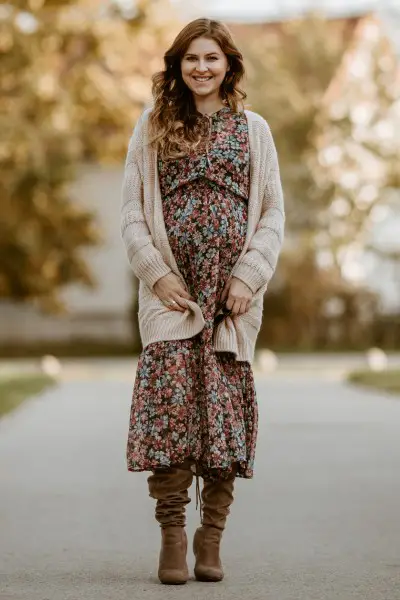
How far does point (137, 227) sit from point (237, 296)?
1.40ft

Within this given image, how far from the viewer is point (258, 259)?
16.8ft

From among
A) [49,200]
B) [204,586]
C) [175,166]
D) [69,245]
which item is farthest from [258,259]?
[69,245]

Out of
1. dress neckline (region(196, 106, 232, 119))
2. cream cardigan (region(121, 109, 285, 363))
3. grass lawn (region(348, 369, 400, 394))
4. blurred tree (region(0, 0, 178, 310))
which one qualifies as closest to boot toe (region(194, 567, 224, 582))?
cream cardigan (region(121, 109, 285, 363))

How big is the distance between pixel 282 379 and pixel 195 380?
13.4 m

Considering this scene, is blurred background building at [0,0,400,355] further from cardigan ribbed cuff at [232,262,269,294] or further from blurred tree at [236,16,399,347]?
cardigan ribbed cuff at [232,262,269,294]

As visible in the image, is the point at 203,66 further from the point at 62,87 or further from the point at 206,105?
the point at 62,87

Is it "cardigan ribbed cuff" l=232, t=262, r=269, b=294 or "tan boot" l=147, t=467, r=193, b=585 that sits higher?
"cardigan ribbed cuff" l=232, t=262, r=269, b=294

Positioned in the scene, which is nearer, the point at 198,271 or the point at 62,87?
the point at 198,271

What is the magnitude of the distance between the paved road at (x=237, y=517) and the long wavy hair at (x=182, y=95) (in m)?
1.49

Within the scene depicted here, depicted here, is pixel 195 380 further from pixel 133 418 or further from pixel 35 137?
pixel 35 137

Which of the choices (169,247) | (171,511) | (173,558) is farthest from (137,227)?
(173,558)

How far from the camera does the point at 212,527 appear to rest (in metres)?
5.09

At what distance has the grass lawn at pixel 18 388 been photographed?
44.0 ft

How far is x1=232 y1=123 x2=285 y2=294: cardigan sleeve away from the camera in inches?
202
